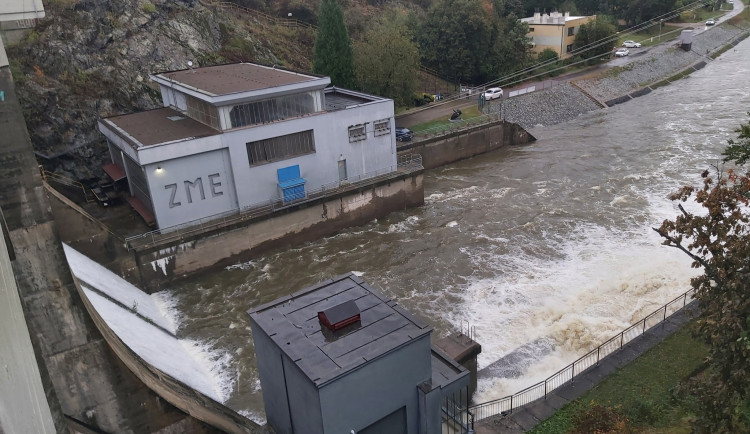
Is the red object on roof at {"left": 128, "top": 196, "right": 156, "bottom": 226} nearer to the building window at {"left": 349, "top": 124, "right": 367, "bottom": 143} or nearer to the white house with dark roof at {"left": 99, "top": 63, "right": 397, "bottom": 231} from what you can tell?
the white house with dark roof at {"left": 99, "top": 63, "right": 397, "bottom": 231}

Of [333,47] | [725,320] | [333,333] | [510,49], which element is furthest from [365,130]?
[510,49]

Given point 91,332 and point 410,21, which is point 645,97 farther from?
point 91,332

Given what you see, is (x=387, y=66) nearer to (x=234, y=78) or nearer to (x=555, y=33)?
(x=234, y=78)

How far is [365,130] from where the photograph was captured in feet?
105

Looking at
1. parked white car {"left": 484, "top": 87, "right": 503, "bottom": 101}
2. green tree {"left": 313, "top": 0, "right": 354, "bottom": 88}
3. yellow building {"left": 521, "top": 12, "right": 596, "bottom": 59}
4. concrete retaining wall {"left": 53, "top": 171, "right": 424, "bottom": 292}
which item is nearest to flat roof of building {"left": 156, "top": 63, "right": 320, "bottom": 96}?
concrete retaining wall {"left": 53, "top": 171, "right": 424, "bottom": 292}

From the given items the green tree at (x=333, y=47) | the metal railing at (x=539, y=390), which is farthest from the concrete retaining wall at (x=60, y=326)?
the green tree at (x=333, y=47)

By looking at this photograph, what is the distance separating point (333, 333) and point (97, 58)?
3311 centimetres

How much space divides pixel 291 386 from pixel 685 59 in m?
75.0

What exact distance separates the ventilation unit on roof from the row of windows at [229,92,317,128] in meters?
18.6

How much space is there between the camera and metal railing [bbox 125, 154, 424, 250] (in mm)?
25984

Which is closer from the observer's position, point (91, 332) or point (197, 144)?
point (91, 332)

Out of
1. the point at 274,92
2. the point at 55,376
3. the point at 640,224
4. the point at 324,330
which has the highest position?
the point at 274,92

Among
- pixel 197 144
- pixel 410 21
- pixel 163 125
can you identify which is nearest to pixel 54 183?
pixel 163 125

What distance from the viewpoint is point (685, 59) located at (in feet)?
230
